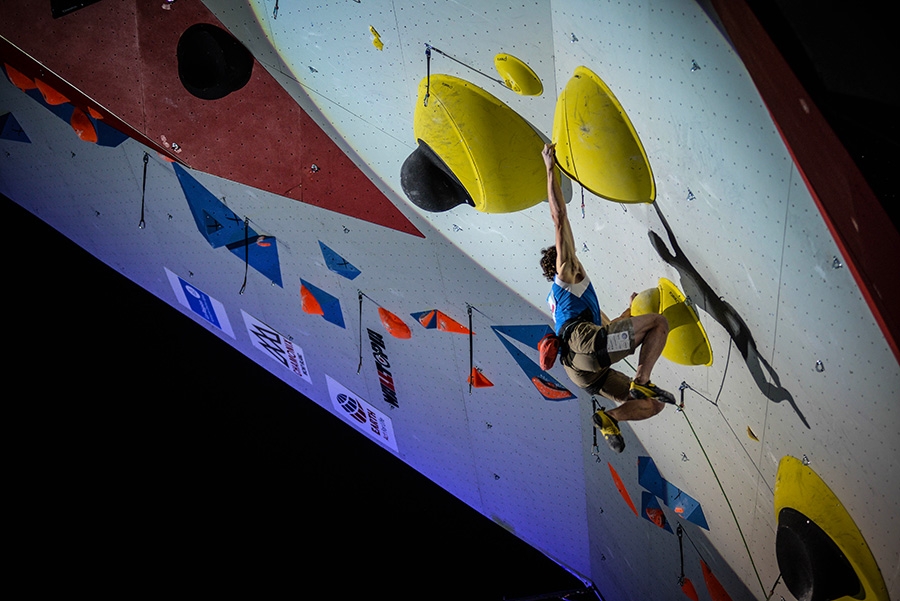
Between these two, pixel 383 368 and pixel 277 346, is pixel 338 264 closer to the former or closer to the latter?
pixel 383 368

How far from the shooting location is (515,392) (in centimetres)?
346

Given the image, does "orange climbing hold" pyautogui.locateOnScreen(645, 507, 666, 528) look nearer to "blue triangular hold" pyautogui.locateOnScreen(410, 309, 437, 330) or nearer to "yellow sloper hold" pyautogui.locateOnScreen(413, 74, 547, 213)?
"blue triangular hold" pyautogui.locateOnScreen(410, 309, 437, 330)

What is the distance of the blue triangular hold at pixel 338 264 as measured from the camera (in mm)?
3365

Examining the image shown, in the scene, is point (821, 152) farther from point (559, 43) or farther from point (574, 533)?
point (574, 533)

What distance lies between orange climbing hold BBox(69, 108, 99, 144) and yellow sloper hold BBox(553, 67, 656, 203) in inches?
99.7

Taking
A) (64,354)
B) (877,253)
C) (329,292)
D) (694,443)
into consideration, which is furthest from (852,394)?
(64,354)

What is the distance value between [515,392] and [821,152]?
Answer: 90.5 inches

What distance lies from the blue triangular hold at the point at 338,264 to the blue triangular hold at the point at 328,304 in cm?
24

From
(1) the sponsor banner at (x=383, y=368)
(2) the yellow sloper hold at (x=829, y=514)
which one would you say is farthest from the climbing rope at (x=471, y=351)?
(2) the yellow sloper hold at (x=829, y=514)

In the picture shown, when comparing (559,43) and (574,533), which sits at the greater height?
(559,43)

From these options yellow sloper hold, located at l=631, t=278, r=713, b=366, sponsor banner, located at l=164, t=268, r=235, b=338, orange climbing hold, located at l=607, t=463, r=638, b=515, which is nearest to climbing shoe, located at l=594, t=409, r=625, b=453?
yellow sloper hold, located at l=631, t=278, r=713, b=366

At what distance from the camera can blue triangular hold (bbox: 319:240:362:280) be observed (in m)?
3.37

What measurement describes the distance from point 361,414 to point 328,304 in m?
1.17

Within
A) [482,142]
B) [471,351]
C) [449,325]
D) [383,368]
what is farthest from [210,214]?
[482,142]
